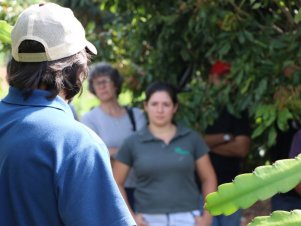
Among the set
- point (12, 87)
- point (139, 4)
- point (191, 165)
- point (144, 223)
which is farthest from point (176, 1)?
point (12, 87)

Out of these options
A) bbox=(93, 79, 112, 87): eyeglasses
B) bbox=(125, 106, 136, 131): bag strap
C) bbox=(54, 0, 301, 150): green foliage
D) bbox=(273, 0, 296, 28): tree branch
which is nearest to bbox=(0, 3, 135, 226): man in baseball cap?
bbox=(54, 0, 301, 150): green foliage

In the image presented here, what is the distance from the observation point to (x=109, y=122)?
5.88 meters

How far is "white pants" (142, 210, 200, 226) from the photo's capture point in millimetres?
5152

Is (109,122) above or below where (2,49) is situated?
below

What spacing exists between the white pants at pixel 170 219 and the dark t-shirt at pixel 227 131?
2.59ft

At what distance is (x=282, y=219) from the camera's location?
6.90ft

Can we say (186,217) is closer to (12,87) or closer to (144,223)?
(144,223)

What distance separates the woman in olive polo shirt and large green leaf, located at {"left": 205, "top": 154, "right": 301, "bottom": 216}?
2.94 metres

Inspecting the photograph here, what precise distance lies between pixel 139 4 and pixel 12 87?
3.45 meters

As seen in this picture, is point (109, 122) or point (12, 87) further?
point (109, 122)

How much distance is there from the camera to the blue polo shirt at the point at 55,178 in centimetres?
220

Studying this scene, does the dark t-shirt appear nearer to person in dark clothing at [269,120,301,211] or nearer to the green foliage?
the green foliage

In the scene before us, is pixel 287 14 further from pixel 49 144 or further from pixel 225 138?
pixel 49 144

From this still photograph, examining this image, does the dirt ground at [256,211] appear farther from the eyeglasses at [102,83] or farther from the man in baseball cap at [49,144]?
the man in baseball cap at [49,144]
